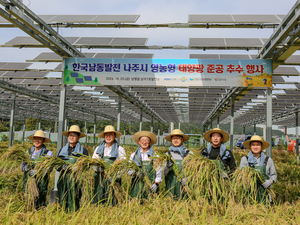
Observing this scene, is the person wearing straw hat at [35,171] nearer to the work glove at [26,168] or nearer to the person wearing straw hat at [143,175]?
the work glove at [26,168]

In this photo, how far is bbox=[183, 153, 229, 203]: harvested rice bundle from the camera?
3.77 m

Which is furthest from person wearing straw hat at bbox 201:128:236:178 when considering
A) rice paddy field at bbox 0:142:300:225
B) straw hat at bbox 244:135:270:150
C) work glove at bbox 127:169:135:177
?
work glove at bbox 127:169:135:177

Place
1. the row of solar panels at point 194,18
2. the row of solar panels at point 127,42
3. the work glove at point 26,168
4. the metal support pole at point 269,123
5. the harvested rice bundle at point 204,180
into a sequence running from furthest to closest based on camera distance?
the row of solar panels at point 127,42, the metal support pole at point 269,123, the row of solar panels at point 194,18, the work glove at point 26,168, the harvested rice bundle at point 204,180

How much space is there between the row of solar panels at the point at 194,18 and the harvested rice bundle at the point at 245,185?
3.94 m

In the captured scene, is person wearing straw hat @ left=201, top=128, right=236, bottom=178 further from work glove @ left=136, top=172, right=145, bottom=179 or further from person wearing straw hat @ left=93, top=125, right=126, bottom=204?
person wearing straw hat @ left=93, top=125, right=126, bottom=204

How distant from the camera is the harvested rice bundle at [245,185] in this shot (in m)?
3.88

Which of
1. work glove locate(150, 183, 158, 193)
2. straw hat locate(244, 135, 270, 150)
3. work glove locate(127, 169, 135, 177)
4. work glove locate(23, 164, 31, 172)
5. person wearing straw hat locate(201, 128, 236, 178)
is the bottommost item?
work glove locate(150, 183, 158, 193)

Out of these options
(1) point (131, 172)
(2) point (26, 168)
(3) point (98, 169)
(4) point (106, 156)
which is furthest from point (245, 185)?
(2) point (26, 168)

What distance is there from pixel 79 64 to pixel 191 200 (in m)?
5.71

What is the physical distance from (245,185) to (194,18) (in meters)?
4.35

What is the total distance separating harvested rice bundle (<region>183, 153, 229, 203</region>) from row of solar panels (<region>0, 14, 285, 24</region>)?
3.94 m

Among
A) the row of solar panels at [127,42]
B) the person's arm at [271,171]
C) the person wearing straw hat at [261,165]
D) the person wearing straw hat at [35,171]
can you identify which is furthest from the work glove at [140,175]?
the row of solar panels at [127,42]

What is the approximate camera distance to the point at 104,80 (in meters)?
8.11

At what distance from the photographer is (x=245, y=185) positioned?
4.02 m
